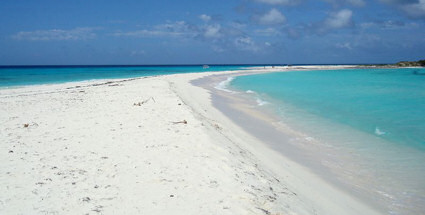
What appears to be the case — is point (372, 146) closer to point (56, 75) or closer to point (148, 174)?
point (148, 174)

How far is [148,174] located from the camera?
17.1ft

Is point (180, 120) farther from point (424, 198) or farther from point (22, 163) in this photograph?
point (424, 198)

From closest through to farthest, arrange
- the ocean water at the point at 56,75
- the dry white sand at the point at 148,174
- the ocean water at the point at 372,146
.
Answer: the dry white sand at the point at 148,174, the ocean water at the point at 372,146, the ocean water at the point at 56,75

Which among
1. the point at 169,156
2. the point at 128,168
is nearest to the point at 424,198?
the point at 169,156

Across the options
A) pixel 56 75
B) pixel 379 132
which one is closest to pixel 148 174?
pixel 379 132

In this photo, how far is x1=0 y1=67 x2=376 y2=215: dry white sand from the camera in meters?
4.19

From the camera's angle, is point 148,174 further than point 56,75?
No

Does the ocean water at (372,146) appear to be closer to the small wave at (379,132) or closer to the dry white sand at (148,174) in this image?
the small wave at (379,132)

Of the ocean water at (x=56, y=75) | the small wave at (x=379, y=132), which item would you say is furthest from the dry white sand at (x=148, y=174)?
the ocean water at (x=56, y=75)

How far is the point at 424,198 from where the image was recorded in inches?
214

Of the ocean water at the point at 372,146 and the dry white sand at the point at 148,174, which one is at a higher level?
the dry white sand at the point at 148,174

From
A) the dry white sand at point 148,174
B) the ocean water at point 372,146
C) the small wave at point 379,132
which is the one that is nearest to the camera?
the dry white sand at point 148,174

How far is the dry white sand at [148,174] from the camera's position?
419cm

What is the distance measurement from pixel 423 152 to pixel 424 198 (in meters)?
3.37
